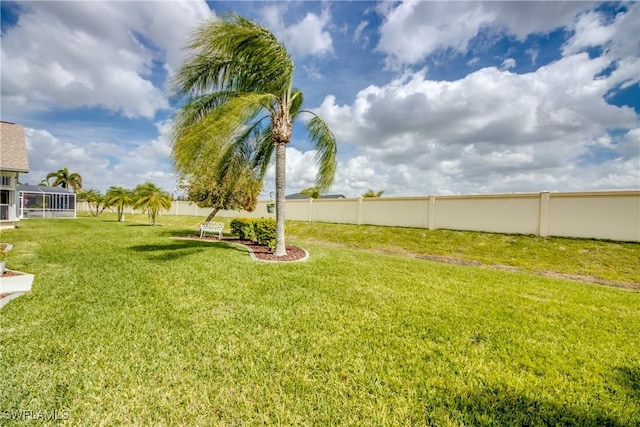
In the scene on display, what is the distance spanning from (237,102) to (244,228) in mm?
7388

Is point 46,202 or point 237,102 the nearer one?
point 237,102

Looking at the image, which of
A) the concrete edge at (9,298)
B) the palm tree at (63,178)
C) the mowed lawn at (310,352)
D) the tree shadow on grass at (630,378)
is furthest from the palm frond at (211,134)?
the palm tree at (63,178)

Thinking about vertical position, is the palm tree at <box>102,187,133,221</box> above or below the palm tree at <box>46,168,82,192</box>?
below

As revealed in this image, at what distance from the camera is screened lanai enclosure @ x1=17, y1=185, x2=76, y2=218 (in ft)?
93.3

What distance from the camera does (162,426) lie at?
208 cm

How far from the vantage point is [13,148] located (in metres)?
14.8

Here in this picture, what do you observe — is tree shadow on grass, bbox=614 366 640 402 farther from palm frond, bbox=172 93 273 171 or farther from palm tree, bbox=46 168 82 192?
palm tree, bbox=46 168 82 192

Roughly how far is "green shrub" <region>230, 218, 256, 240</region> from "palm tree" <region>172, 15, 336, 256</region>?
123 inches

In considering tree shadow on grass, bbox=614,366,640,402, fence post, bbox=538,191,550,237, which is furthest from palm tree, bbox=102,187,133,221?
tree shadow on grass, bbox=614,366,640,402

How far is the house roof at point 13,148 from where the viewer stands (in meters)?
13.8

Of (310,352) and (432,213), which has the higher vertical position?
(432,213)

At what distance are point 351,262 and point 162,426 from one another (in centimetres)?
656

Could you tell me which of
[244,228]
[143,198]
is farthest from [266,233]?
[143,198]

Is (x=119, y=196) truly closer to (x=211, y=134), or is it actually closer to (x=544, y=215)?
(x=211, y=134)
